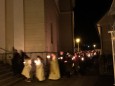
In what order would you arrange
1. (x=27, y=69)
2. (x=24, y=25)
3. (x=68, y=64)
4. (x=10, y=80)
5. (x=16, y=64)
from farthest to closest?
(x=24, y=25)
(x=68, y=64)
(x=16, y=64)
(x=27, y=69)
(x=10, y=80)

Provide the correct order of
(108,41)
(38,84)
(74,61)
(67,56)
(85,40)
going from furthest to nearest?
1. (85,40)
2. (108,41)
3. (74,61)
4. (67,56)
5. (38,84)

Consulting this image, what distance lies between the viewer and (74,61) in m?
25.7

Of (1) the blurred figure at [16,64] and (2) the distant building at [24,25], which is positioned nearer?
(1) the blurred figure at [16,64]

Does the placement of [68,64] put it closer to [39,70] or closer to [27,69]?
[39,70]

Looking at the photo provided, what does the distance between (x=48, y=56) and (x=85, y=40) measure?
52199mm

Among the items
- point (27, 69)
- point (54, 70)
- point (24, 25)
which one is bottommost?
point (54, 70)

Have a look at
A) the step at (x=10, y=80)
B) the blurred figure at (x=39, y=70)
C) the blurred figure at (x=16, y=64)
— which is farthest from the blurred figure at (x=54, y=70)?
the blurred figure at (x=16, y=64)

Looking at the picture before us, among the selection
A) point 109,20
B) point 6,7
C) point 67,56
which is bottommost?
point 67,56

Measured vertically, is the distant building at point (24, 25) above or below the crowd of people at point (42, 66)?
above

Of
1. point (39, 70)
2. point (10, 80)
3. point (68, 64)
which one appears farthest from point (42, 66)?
point (68, 64)

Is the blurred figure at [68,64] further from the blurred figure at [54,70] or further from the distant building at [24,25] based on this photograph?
the distant building at [24,25]

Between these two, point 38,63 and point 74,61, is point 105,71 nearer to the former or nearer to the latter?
point 74,61

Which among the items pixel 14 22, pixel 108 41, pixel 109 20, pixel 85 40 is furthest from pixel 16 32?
pixel 85 40

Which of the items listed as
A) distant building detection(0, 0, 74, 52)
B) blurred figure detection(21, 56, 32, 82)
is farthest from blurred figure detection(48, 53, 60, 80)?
distant building detection(0, 0, 74, 52)
